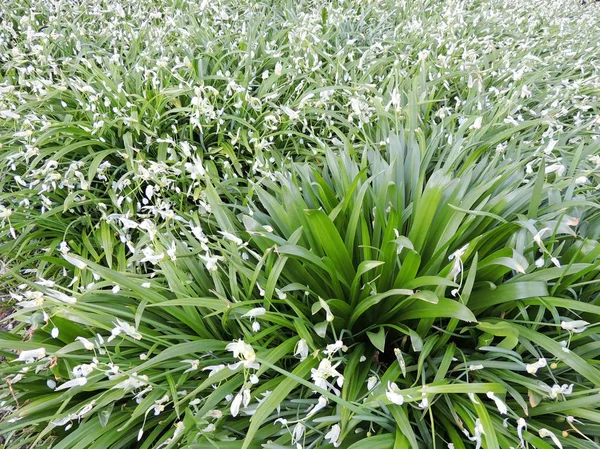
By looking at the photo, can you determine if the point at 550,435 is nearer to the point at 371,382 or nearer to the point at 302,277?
the point at 371,382

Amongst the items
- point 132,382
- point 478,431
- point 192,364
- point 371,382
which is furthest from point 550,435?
point 132,382

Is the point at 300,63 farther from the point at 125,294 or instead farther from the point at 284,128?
the point at 125,294

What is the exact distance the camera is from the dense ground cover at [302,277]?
1.27m

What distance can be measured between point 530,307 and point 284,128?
163cm

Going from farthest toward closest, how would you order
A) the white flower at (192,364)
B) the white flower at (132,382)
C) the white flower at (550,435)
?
1. the white flower at (192,364)
2. the white flower at (132,382)
3. the white flower at (550,435)

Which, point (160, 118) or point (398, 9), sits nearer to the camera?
point (160, 118)

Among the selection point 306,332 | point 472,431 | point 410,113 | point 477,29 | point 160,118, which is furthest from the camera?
point 477,29

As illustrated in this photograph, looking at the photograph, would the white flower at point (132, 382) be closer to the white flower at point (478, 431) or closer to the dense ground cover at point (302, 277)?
the dense ground cover at point (302, 277)

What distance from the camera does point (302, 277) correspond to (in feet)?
5.40

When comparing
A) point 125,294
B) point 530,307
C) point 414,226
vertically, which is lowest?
point 530,307

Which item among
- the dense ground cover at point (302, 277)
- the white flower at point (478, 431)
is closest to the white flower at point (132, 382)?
the dense ground cover at point (302, 277)

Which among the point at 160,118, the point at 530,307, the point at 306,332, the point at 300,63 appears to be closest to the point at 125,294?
the point at 306,332

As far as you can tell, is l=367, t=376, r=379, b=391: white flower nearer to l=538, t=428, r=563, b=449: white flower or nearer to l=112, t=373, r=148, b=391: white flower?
l=538, t=428, r=563, b=449: white flower

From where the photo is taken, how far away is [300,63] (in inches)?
106
